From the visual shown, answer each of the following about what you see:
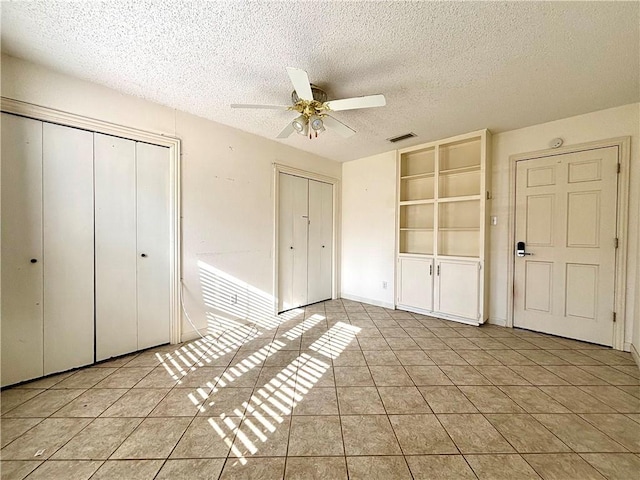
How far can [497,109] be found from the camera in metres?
2.68

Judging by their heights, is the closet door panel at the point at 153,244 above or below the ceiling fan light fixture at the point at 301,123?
below

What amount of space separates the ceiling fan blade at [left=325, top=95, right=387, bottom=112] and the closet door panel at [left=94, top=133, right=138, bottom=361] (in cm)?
208

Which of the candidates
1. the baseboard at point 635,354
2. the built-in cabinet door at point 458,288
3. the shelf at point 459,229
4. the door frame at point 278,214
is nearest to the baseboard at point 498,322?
the built-in cabinet door at point 458,288

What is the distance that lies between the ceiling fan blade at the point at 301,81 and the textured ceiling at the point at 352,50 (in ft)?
0.92

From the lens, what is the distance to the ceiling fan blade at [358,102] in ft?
6.16

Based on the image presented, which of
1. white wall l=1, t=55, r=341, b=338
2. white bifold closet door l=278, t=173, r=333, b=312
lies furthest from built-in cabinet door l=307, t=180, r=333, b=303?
white wall l=1, t=55, r=341, b=338

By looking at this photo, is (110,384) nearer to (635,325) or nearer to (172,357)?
(172,357)

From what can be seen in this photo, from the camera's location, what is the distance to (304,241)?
4.11 m

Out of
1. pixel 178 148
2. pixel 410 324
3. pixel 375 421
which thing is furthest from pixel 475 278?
pixel 178 148

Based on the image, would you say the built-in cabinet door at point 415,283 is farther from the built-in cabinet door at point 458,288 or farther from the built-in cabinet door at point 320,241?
the built-in cabinet door at point 320,241

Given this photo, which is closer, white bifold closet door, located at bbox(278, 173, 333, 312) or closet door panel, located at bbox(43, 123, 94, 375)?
closet door panel, located at bbox(43, 123, 94, 375)

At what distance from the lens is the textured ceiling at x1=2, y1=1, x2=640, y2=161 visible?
59.4 inches

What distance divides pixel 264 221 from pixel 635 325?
4356 mm

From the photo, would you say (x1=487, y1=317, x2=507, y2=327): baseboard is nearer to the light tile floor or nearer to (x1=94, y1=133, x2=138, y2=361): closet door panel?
the light tile floor
